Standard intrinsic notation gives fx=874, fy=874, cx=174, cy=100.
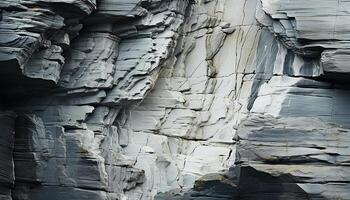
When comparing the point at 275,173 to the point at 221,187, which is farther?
the point at 221,187

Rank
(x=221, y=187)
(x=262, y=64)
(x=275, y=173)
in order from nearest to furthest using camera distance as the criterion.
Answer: (x=275, y=173), (x=221, y=187), (x=262, y=64)

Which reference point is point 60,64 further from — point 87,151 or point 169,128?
point 169,128

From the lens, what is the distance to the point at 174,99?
938 cm

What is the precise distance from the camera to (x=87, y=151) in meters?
8.65

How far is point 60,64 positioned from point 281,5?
225 cm

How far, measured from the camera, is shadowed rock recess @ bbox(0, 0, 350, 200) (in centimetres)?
811

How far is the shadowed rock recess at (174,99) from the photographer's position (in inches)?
319

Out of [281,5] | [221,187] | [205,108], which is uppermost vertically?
[281,5]

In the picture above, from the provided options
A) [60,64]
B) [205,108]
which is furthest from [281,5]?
[60,64]

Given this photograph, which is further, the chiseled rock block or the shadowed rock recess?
the chiseled rock block

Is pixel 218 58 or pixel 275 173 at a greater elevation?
pixel 218 58

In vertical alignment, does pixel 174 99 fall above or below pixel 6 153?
above

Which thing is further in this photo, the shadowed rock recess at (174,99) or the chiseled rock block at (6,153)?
the chiseled rock block at (6,153)

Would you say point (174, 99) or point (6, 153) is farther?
point (174, 99)
